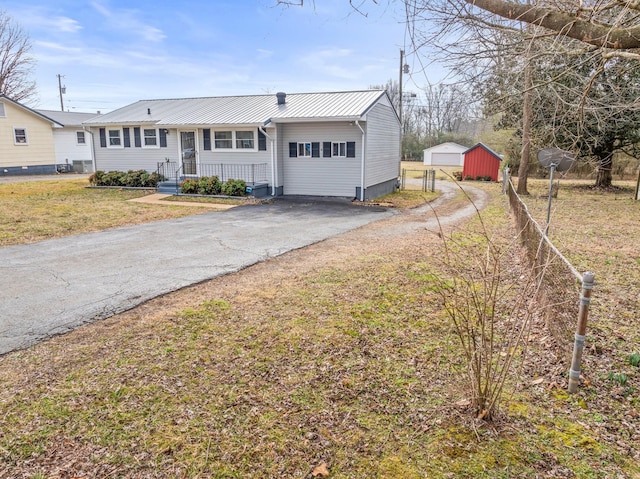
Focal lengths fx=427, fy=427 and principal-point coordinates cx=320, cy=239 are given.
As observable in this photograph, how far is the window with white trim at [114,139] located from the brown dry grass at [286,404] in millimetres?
18356

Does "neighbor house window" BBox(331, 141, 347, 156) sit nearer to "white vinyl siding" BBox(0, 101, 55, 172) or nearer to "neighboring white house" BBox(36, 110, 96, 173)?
"neighboring white house" BBox(36, 110, 96, 173)

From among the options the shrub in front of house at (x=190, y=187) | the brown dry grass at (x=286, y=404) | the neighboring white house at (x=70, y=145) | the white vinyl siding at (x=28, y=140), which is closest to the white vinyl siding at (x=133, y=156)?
the shrub in front of house at (x=190, y=187)

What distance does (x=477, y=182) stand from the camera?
2645cm

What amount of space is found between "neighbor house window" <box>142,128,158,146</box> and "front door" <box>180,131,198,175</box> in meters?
1.61

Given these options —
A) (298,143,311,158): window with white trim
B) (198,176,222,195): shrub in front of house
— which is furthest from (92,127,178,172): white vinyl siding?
(298,143,311,158): window with white trim

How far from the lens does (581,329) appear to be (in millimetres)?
3236

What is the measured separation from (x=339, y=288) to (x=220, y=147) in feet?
46.0

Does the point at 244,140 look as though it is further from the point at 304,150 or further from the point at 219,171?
the point at 304,150

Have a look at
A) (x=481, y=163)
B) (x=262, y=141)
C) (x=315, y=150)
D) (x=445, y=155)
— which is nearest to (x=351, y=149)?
(x=315, y=150)

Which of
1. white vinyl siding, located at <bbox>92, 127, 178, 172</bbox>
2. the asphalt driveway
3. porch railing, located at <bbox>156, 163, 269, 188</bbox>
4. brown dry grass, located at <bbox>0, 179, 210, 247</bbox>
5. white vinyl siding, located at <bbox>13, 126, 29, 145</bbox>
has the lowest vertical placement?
the asphalt driveway

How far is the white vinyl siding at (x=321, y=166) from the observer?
54.7ft

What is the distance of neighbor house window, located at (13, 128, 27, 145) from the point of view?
88.3 ft

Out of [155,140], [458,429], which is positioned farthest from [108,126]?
[458,429]

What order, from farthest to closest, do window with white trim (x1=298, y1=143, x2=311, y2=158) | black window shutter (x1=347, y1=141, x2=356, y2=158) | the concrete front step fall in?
the concrete front step < window with white trim (x1=298, y1=143, x2=311, y2=158) < black window shutter (x1=347, y1=141, x2=356, y2=158)
